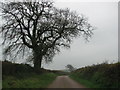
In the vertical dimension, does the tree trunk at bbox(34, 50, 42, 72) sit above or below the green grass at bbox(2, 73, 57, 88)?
above

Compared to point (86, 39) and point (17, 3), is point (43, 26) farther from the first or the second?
point (86, 39)

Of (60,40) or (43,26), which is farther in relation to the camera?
(60,40)

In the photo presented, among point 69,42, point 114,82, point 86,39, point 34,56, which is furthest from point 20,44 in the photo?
point 114,82

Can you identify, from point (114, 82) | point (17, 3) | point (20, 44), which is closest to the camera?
point (114, 82)

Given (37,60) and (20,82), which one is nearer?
(20,82)

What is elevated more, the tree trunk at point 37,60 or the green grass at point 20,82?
the tree trunk at point 37,60

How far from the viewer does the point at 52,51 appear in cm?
3803

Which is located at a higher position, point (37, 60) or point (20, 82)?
point (37, 60)

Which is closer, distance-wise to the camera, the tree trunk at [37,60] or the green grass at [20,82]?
the green grass at [20,82]

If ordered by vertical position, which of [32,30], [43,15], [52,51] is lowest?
[52,51]

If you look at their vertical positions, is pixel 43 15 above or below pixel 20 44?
above

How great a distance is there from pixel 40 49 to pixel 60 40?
479cm

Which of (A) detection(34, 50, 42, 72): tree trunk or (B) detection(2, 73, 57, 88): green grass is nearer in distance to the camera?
(B) detection(2, 73, 57, 88): green grass

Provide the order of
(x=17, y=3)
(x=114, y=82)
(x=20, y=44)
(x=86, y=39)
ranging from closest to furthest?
1. (x=114, y=82)
2. (x=17, y=3)
3. (x=20, y=44)
4. (x=86, y=39)
